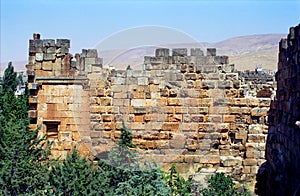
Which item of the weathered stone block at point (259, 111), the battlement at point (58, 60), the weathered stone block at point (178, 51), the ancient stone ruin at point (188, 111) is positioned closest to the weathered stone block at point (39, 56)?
the battlement at point (58, 60)

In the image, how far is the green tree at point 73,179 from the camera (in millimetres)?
8695

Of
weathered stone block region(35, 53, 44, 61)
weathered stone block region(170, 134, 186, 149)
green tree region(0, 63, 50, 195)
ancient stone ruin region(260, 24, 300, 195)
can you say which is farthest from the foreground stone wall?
weathered stone block region(35, 53, 44, 61)

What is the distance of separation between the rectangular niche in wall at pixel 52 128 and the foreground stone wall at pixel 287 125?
16.5 feet

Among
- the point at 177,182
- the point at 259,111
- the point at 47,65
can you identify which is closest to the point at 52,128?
the point at 47,65

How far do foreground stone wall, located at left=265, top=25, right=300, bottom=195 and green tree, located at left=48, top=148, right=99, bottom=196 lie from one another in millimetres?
3139

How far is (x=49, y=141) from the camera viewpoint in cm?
1155

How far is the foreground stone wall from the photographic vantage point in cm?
675

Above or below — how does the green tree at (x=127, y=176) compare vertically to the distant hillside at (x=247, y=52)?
below

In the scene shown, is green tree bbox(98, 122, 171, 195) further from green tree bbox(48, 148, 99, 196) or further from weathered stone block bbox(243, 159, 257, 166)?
weathered stone block bbox(243, 159, 257, 166)

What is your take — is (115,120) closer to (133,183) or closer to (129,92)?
(129,92)

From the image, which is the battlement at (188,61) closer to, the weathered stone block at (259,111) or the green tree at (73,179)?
the weathered stone block at (259,111)

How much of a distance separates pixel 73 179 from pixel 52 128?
3.22 meters

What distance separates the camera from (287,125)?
7.59 metres

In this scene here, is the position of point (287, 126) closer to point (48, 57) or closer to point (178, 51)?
point (178, 51)
